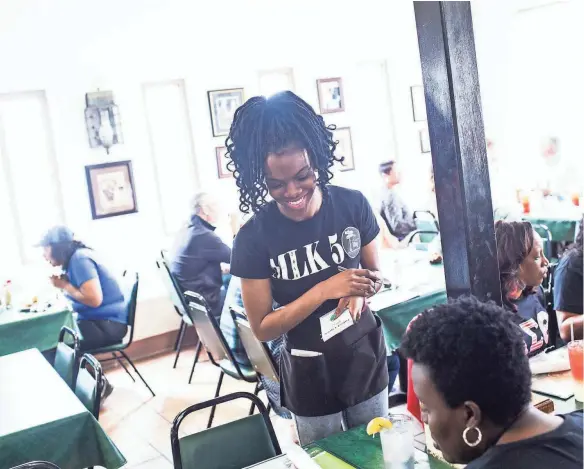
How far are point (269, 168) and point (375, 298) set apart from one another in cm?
173

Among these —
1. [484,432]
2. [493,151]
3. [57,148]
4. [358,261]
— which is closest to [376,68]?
[493,151]

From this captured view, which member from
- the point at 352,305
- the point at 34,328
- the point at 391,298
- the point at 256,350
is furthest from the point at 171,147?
the point at 352,305

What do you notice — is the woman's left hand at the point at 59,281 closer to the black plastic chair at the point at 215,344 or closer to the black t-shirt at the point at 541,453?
the black plastic chair at the point at 215,344

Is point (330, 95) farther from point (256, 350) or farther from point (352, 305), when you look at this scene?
point (352, 305)

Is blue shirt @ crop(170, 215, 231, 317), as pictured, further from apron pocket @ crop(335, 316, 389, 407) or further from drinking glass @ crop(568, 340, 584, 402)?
drinking glass @ crop(568, 340, 584, 402)

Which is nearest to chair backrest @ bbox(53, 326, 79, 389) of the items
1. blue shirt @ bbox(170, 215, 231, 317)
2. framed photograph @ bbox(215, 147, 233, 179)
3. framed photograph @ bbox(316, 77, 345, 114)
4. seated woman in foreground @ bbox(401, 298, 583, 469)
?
blue shirt @ bbox(170, 215, 231, 317)

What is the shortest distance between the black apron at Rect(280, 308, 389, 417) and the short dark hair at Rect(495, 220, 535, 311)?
81 cm

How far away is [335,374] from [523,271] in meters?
1.01

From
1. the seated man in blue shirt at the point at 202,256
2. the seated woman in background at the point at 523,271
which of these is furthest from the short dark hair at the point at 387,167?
the seated woman in background at the point at 523,271

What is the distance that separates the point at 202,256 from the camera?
15.0 ft

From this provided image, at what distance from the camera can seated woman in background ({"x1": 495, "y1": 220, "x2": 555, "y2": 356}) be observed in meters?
2.53

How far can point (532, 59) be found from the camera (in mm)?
7117

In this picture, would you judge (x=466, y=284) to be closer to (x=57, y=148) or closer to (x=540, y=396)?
(x=540, y=396)

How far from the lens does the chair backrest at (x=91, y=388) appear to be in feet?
8.18
